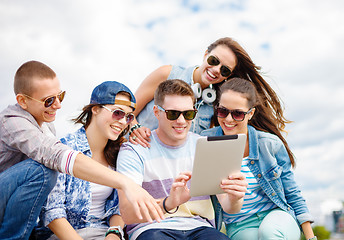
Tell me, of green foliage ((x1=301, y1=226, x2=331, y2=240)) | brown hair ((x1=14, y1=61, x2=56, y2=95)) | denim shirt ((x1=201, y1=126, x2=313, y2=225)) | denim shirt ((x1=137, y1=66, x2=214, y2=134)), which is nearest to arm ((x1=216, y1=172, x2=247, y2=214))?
denim shirt ((x1=201, y1=126, x2=313, y2=225))

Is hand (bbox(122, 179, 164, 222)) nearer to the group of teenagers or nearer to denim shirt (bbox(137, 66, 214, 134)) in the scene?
the group of teenagers

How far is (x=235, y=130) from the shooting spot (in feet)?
15.4

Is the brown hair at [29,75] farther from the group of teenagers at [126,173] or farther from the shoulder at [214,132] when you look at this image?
the shoulder at [214,132]

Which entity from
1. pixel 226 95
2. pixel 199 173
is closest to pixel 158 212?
pixel 199 173

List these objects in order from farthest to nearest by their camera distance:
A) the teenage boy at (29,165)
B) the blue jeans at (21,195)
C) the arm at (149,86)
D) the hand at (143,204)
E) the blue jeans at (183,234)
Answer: the arm at (149,86), the blue jeans at (183,234), the blue jeans at (21,195), the teenage boy at (29,165), the hand at (143,204)

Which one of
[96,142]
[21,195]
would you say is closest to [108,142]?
[96,142]

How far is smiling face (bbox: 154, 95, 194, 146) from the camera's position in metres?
4.20

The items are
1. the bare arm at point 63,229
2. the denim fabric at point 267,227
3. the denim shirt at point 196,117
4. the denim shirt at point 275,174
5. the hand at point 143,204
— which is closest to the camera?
the hand at point 143,204

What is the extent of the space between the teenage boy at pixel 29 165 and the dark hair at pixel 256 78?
102 inches

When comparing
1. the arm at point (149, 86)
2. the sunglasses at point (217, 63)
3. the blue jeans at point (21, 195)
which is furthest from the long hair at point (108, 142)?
the sunglasses at point (217, 63)

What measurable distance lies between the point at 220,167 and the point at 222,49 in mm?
2569

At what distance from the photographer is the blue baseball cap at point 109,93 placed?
4.39 metres

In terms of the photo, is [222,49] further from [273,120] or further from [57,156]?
[57,156]

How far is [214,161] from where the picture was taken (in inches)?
140
